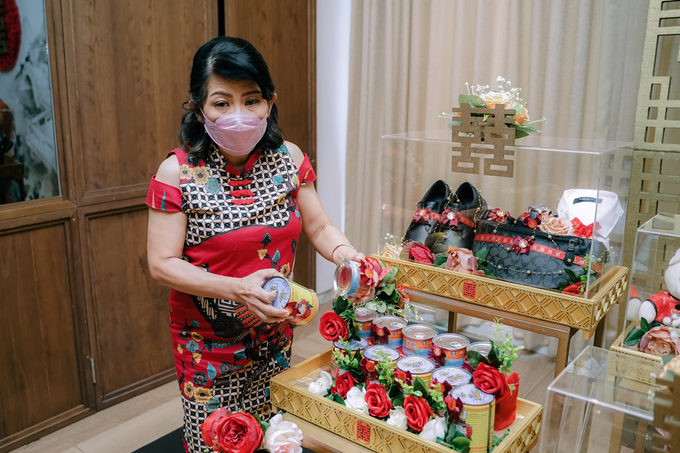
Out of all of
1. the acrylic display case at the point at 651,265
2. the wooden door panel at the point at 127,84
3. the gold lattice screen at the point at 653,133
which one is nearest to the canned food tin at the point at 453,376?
the acrylic display case at the point at 651,265

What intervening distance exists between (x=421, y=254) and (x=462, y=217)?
18cm

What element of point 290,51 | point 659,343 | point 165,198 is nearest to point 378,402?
point 165,198

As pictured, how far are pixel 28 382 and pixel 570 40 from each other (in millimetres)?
2813

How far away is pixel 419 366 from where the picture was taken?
1.19 metres

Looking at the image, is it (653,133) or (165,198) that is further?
(653,133)

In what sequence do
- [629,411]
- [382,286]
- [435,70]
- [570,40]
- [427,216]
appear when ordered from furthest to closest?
[435,70], [570,40], [427,216], [382,286], [629,411]

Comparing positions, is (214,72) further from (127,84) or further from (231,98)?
(127,84)

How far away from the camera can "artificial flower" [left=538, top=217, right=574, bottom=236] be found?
1699 millimetres

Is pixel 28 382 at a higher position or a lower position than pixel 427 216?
lower

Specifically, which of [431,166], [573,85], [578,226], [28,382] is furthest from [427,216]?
[28,382]

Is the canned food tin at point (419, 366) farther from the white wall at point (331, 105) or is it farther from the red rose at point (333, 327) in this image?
the white wall at point (331, 105)

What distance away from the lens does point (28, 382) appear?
7.48 ft

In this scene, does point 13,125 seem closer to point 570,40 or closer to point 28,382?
point 28,382

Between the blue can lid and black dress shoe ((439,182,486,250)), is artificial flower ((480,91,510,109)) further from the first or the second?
the blue can lid
